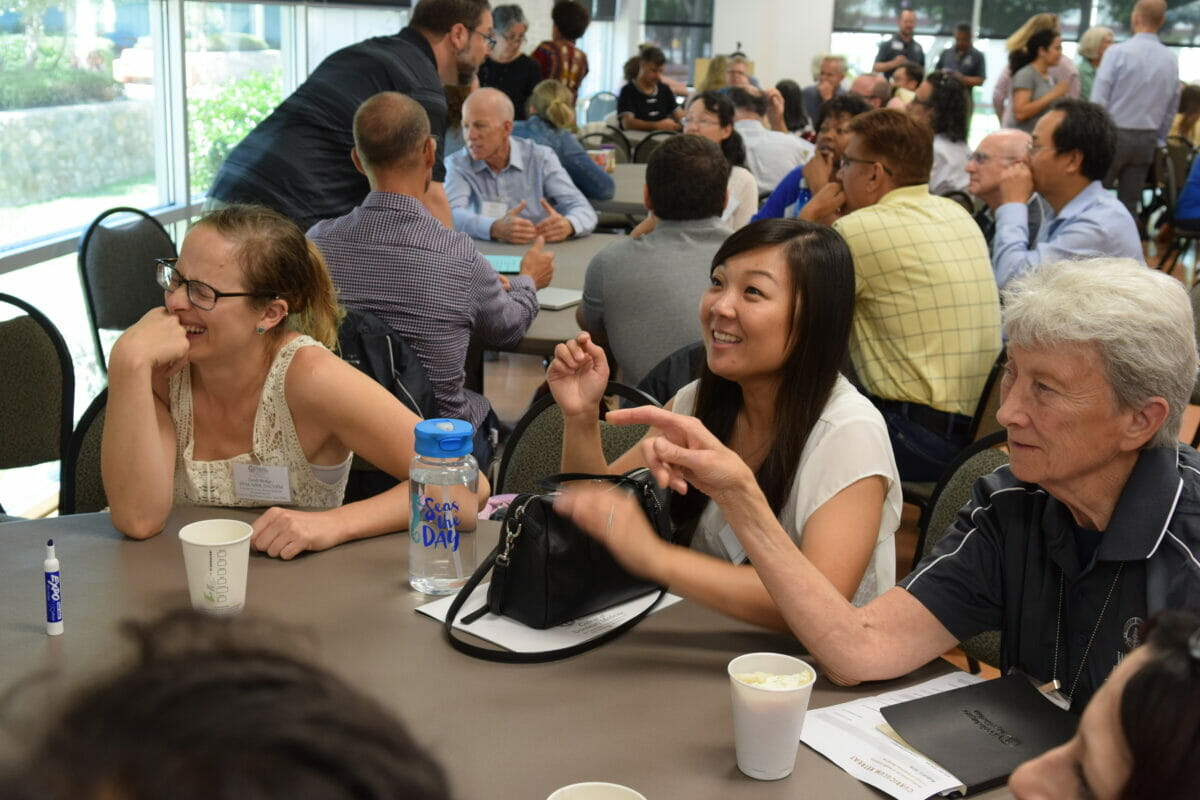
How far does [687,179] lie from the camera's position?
3.38 m

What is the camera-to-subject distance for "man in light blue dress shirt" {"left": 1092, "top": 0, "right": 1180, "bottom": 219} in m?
8.68

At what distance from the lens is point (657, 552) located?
5.19ft

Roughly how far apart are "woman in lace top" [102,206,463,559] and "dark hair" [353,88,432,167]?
102 cm

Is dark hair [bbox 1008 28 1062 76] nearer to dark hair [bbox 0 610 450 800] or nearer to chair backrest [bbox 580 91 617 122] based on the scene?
chair backrest [bbox 580 91 617 122]

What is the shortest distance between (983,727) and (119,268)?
315 centimetres

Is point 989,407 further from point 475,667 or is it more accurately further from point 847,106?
point 847,106

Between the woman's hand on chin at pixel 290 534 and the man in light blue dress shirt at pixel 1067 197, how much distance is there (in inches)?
103

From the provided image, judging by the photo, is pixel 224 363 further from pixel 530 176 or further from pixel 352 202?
pixel 530 176

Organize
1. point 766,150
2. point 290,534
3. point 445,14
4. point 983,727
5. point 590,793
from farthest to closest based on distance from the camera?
point 766,150, point 445,14, point 290,534, point 983,727, point 590,793

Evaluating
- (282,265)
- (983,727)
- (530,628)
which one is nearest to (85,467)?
(282,265)

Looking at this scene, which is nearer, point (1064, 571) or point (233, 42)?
point (1064, 571)

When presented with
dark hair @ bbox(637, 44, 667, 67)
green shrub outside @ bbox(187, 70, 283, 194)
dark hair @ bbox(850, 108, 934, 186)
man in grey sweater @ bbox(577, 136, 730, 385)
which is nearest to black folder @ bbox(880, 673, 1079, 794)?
man in grey sweater @ bbox(577, 136, 730, 385)

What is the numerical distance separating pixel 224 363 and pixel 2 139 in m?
2.03

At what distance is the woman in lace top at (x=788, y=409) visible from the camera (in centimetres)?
176
